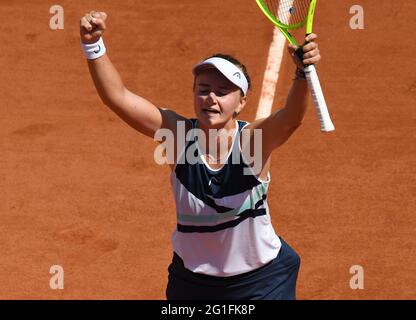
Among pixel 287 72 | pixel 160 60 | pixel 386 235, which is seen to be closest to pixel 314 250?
pixel 386 235

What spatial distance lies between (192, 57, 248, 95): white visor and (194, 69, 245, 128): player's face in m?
0.03

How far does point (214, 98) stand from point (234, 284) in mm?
933

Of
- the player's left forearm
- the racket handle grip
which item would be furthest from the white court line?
the racket handle grip

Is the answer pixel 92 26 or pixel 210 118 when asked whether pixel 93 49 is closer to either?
pixel 92 26

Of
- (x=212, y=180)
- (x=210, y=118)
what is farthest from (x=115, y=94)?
(x=212, y=180)

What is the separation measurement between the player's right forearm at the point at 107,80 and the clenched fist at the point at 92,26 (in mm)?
125

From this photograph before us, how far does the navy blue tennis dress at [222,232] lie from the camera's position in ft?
15.3

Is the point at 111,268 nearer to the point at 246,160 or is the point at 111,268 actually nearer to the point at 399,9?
the point at 246,160

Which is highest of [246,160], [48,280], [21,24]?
[21,24]

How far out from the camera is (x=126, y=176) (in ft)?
26.5

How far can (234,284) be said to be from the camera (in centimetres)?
479

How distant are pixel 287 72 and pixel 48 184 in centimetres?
246

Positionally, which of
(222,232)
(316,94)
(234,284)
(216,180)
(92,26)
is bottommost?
(234,284)

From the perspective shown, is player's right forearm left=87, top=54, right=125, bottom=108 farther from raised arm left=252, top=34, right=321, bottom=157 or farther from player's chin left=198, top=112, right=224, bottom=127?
raised arm left=252, top=34, right=321, bottom=157
